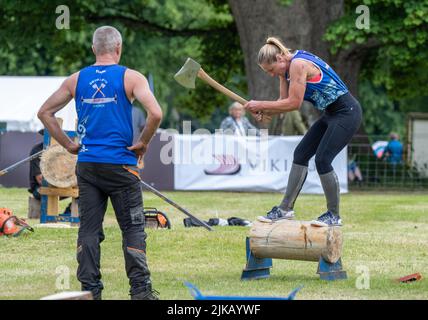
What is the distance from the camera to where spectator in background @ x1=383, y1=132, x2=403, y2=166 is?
82.4ft

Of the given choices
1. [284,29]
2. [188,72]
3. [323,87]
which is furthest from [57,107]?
[284,29]

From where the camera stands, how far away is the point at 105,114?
781 cm

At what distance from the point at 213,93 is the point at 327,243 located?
2281 cm

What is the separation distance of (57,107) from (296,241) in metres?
2.55

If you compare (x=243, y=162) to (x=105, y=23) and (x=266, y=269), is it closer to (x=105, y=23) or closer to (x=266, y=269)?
(x=105, y=23)

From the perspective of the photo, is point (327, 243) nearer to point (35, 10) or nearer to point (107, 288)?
point (107, 288)

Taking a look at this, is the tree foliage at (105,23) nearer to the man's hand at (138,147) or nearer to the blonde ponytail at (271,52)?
the blonde ponytail at (271,52)

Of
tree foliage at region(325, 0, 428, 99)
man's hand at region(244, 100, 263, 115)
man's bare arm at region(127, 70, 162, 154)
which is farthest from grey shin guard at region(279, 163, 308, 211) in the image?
tree foliage at region(325, 0, 428, 99)

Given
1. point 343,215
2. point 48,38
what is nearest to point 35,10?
point 48,38

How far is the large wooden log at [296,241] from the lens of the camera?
9227 mm

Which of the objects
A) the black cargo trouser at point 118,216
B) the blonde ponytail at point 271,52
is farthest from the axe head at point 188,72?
the black cargo trouser at point 118,216

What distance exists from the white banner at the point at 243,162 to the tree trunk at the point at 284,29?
253 cm

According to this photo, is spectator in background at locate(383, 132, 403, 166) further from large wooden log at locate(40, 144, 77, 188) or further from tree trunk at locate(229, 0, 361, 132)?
large wooden log at locate(40, 144, 77, 188)

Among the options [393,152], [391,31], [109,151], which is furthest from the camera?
[393,152]
